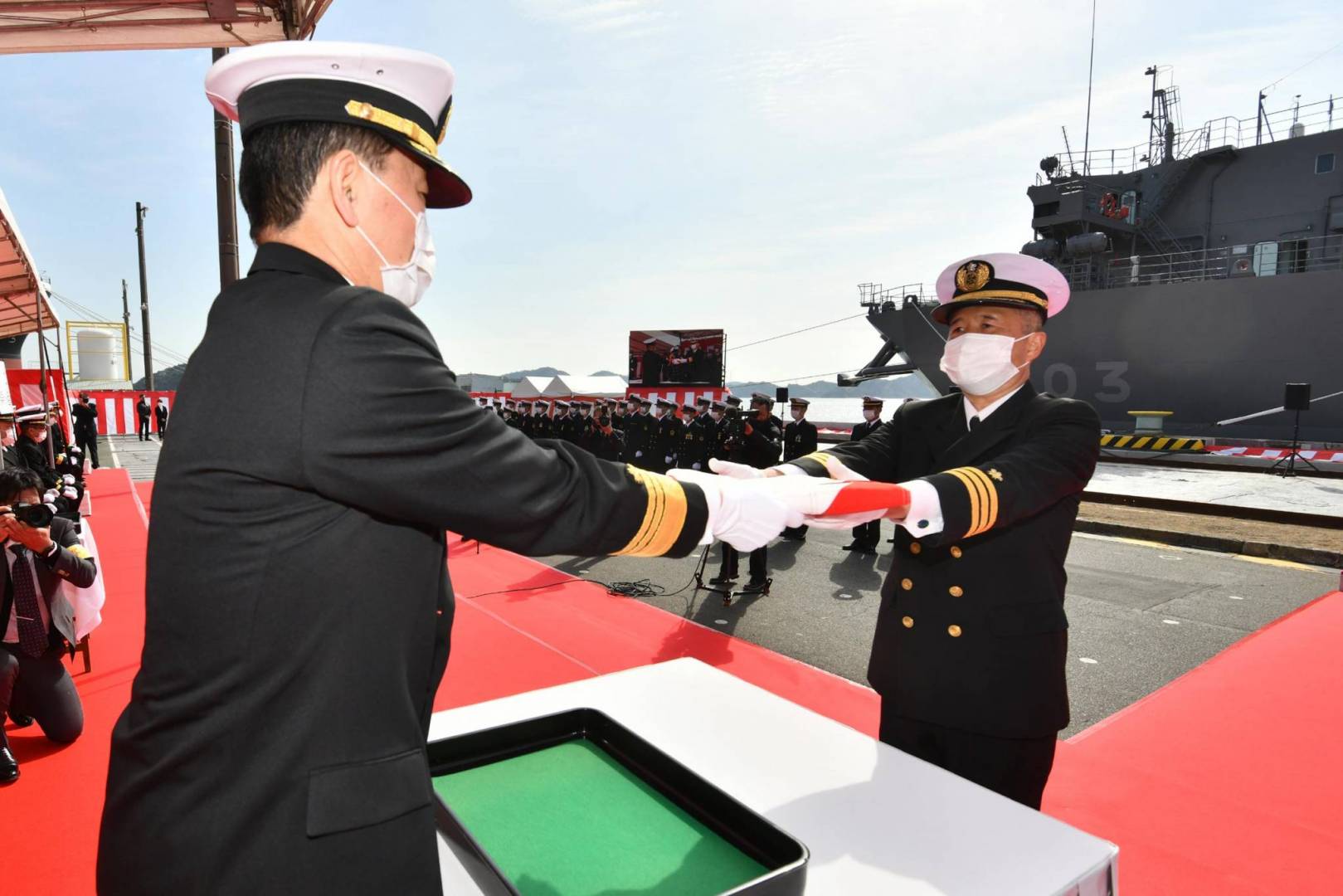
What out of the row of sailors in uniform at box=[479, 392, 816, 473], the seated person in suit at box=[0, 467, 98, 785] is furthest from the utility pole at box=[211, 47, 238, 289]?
the row of sailors in uniform at box=[479, 392, 816, 473]

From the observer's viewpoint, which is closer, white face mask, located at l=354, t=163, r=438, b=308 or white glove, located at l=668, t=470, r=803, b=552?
white face mask, located at l=354, t=163, r=438, b=308

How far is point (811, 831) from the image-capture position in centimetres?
138

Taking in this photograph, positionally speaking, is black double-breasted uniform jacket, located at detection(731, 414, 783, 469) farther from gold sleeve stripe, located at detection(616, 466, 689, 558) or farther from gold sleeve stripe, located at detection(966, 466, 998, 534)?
gold sleeve stripe, located at detection(616, 466, 689, 558)

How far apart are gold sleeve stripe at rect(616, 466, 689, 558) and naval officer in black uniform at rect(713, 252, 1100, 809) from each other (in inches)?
23.5

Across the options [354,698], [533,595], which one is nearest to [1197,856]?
[354,698]

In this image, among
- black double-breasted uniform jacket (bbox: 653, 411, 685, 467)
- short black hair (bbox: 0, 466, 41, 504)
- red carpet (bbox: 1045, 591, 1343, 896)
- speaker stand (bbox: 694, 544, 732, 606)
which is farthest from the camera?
black double-breasted uniform jacket (bbox: 653, 411, 685, 467)

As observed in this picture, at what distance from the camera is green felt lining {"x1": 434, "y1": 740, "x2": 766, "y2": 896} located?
4.12 ft

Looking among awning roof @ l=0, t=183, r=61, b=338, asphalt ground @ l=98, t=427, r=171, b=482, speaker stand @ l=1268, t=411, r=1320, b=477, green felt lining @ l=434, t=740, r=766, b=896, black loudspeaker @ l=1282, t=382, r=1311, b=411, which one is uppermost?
Result: awning roof @ l=0, t=183, r=61, b=338

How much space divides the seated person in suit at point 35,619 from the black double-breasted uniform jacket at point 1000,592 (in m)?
3.95

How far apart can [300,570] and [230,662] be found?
0.47 ft

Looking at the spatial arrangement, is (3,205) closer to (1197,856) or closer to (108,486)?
(1197,856)

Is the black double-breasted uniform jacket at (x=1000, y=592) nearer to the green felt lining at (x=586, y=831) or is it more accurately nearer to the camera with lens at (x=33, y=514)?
the green felt lining at (x=586, y=831)

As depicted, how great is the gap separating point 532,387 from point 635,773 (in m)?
28.6

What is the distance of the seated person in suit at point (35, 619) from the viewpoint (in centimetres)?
369
